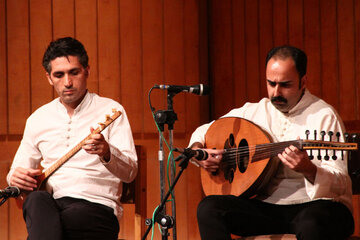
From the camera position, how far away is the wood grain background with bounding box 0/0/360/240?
4.70 meters

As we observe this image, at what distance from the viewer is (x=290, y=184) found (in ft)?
10.3

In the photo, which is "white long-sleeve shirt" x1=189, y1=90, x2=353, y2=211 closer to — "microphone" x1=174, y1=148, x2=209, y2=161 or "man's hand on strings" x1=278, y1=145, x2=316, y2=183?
"man's hand on strings" x1=278, y1=145, x2=316, y2=183

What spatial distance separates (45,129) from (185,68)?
5.72ft

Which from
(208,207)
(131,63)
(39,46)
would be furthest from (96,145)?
(39,46)

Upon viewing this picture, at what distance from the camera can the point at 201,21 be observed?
5.13m

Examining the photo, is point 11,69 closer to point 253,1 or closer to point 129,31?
point 129,31

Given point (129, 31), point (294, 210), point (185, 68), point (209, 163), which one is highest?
point (129, 31)

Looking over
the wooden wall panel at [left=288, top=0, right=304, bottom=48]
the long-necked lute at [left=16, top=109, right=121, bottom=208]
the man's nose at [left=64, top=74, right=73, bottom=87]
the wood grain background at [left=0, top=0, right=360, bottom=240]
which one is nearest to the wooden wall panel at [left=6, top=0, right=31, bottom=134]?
the wood grain background at [left=0, top=0, right=360, bottom=240]

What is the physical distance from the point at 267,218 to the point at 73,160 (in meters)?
1.29

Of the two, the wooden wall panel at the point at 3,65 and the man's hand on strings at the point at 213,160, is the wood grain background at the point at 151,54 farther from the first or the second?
the man's hand on strings at the point at 213,160

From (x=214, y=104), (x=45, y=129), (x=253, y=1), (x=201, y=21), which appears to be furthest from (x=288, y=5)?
(x=45, y=129)

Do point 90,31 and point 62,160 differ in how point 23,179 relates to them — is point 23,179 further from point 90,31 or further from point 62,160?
point 90,31

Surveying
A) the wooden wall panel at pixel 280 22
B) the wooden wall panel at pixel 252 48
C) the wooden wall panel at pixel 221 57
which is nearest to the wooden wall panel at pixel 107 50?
the wooden wall panel at pixel 221 57

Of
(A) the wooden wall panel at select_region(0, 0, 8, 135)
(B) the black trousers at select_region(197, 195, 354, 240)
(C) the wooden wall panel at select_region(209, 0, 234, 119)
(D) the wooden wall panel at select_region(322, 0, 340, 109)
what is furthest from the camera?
(C) the wooden wall panel at select_region(209, 0, 234, 119)
